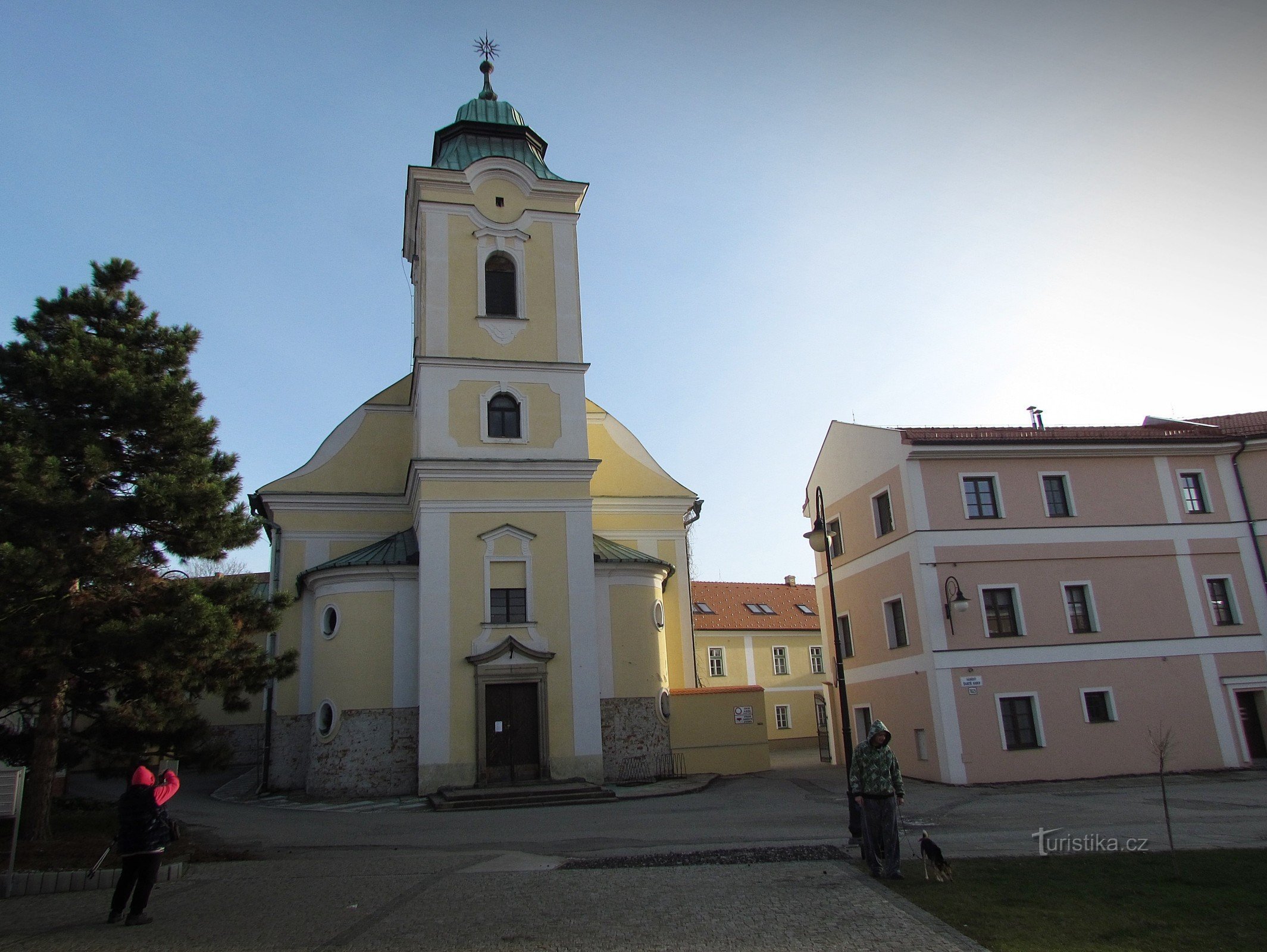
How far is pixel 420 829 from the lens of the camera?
15.9 meters

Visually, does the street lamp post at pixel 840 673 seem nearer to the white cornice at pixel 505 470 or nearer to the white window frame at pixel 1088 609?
the white cornice at pixel 505 470

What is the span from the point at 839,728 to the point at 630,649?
9283 mm

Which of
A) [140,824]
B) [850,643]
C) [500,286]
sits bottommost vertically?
[140,824]

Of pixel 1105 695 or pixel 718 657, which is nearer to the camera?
pixel 1105 695

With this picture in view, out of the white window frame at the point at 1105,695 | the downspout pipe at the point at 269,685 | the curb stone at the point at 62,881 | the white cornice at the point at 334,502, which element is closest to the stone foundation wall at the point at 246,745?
the downspout pipe at the point at 269,685

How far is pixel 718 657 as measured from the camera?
46188 millimetres

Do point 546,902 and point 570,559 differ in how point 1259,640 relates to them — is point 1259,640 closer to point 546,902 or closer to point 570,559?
point 570,559

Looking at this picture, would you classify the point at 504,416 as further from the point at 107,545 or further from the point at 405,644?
the point at 107,545

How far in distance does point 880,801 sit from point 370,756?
15.5 meters

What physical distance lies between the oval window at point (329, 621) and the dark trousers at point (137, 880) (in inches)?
578

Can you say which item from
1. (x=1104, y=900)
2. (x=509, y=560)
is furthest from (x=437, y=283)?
(x=1104, y=900)

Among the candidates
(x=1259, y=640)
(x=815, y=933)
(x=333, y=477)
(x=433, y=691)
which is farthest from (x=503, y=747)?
(x=1259, y=640)

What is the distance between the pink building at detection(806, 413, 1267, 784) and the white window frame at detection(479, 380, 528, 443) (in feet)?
33.0

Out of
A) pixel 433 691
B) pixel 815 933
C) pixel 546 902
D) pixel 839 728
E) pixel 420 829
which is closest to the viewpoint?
pixel 815 933
